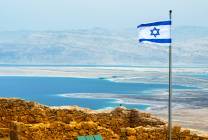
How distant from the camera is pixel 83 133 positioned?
17.7 m

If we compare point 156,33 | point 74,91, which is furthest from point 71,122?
point 74,91

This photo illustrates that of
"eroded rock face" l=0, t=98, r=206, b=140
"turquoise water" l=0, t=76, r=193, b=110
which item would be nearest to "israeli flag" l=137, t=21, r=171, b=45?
"eroded rock face" l=0, t=98, r=206, b=140

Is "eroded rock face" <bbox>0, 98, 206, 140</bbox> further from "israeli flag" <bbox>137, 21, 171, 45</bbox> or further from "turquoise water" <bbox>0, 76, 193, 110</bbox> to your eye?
"turquoise water" <bbox>0, 76, 193, 110</bbox>

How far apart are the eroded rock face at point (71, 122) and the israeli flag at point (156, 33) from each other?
3774mm

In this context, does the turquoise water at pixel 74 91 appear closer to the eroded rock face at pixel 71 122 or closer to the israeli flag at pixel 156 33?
the eroded rock face at pixel 71 122

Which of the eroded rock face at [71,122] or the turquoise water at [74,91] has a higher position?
the eroded rock face at [71,122]

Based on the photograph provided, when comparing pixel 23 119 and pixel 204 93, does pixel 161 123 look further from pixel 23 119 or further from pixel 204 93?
pixel 204 93

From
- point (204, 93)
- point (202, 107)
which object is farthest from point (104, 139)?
point (204, 93)

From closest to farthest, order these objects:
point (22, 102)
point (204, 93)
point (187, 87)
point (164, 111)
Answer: point (22, 102)
point (164, 111)
point (204, 93)
point (187, 87)

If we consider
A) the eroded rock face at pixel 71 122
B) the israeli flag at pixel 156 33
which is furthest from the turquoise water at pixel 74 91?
the israeli flag at pixel 156 33

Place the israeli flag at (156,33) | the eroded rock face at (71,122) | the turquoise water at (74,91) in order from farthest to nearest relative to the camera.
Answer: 1. the turquoise water at (74,91)
2. the eroded rock face at (71,122)
3. the israeli flag at (156,33)

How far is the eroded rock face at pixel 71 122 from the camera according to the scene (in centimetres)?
1764

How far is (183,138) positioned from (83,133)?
322 centimetres

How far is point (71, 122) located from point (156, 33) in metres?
4.95
